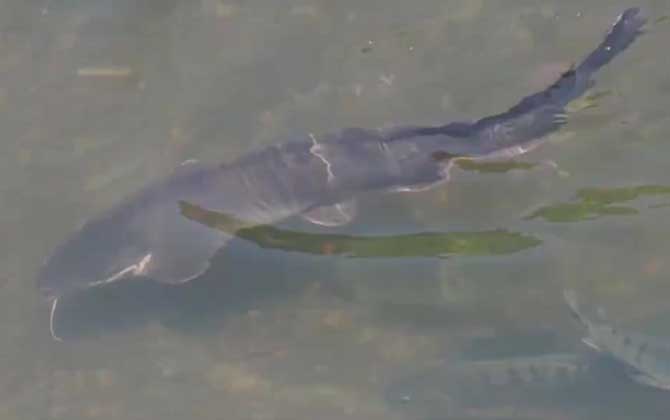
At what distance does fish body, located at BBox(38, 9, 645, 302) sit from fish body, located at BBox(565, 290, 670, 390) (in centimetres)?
94

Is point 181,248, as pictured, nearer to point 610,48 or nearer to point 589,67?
point 589,67

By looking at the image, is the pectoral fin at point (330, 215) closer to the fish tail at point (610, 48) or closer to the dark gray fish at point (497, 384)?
the dark gray fish at point (497, 384)

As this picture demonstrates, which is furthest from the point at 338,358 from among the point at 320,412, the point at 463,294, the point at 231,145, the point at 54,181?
the point at 54,181

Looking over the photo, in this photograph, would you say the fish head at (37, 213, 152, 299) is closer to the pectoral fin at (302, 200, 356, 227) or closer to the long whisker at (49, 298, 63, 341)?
the long whisker at (49, 298, 63, 341)

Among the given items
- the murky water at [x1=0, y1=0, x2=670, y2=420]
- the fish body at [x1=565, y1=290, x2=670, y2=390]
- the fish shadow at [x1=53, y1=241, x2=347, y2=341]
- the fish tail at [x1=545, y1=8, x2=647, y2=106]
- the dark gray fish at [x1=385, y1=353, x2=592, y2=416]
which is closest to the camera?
the fish body at [x1=565, y1=290, x2=670, y2=390]

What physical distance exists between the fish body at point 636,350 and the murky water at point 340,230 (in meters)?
0.10

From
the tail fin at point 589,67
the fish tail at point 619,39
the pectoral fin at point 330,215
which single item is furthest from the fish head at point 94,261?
the fish tail at point 619,39

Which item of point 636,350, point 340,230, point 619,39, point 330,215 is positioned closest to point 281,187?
point 330,215

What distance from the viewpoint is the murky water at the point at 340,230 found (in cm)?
557

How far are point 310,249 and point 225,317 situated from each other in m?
0.52

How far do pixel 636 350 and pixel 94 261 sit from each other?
2470mm

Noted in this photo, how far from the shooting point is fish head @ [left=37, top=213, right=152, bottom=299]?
564 centimetres

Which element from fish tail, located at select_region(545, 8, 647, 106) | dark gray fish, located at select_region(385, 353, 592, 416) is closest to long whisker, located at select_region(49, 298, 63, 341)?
dark gray fish, located at select_region(385, 353, 592, 416)

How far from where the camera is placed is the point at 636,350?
5234 millimetres
